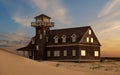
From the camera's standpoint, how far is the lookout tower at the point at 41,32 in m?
57.5

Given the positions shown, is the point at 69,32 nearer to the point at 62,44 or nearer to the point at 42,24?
the point at 62,44

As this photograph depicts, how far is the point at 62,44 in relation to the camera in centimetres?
5447

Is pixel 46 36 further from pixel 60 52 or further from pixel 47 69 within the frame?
pixel 47 69

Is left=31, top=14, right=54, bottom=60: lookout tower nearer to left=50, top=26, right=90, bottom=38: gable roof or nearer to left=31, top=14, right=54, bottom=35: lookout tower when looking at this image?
left=31, top=14, right=54, bottom=35: lookout tower

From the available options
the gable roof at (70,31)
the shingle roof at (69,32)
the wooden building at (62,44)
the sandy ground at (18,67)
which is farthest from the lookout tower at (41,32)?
the sandy ground at (18,67)

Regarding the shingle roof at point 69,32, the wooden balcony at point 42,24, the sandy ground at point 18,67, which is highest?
the wooden balcony at point 42,24

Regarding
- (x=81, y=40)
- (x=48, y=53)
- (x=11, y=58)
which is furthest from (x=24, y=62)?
(x=48, y=53)

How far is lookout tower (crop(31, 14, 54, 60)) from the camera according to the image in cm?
5750

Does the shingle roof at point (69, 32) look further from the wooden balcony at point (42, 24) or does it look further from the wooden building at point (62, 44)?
the wooden balcony at point (42, 24)

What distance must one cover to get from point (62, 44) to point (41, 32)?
6659 mm

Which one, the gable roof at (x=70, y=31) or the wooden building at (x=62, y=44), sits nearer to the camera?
the wooden building at (x=62, y=44)

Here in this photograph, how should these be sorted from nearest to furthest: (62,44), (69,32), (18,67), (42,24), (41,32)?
1. (18,67)
2. (62,44)
3. (69,32)
4. (42,24)
5. (41,32)

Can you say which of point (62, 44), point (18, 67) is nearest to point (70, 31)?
point (62, 44)

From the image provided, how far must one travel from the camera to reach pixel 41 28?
190 ft
